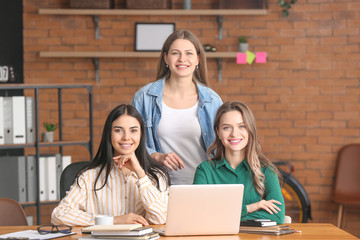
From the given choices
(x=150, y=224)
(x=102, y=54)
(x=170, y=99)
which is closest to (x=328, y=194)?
(x=102, y=54)

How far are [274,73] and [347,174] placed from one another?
1.10 metres

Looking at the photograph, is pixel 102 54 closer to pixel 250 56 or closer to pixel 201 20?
pixel 201 20

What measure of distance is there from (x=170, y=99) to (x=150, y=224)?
794 millimetres

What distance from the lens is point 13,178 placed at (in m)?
4.77

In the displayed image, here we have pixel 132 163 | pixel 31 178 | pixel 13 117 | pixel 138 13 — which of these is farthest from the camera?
pixel 138 13

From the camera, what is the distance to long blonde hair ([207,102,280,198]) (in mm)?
2752

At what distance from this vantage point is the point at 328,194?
564 cm

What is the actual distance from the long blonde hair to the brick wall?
8.87 feet

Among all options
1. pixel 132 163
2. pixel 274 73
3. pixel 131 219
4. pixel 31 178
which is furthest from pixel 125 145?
pixel 274 73

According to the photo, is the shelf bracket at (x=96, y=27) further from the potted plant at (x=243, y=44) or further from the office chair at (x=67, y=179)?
the office chair at (x=67, y=179)

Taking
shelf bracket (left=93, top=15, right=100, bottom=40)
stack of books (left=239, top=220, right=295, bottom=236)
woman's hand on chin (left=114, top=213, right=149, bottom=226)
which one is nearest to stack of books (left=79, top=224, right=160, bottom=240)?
woman's hand on chin (left=114, top=213, right=149, bottom=226)

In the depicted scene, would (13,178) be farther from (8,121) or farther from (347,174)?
(347,174)

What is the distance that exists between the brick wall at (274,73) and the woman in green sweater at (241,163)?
8.98 ft

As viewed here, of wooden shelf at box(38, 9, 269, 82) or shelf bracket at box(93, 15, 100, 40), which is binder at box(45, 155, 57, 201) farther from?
shelf bracket at box(93, 15, 100, 40)
